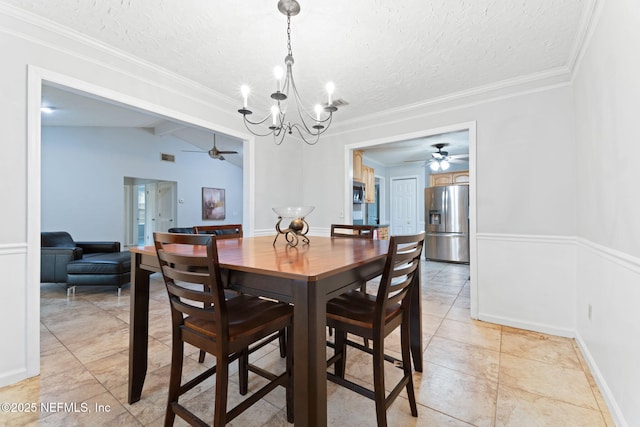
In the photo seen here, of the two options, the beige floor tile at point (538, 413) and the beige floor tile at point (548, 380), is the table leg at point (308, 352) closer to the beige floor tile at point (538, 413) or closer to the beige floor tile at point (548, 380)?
the beige floor tile at point (538, 413)

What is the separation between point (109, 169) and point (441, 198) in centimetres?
741

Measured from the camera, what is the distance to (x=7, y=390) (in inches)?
67.7

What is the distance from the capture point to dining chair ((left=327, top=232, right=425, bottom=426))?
1291 mm

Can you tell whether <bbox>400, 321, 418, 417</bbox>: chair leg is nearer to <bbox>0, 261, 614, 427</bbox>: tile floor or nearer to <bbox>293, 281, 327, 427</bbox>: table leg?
<bbox>0, 261, 614, 427</bbox>: tile floor

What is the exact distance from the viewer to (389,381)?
1841mm

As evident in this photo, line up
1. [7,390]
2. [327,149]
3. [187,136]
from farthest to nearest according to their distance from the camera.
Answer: [187,136] → [327,149] → [7,390]

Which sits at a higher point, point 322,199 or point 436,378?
point 322,199

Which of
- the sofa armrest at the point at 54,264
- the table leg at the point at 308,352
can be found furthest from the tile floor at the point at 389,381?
the sofa armrest at the point at 54,264

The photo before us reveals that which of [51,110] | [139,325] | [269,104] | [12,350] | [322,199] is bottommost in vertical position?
[12,350]

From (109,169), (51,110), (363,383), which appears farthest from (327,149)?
(109,169)

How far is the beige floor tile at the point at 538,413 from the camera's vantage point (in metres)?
1.46

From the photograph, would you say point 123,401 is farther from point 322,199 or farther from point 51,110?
point 51,110

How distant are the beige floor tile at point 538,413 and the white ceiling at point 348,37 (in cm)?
243

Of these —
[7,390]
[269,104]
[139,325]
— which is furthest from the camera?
[269,104]
